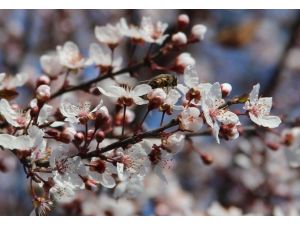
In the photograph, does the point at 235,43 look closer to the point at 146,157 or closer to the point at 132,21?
the point at 132,21

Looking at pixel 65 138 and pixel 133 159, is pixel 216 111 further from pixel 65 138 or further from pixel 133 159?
pixel 65 138

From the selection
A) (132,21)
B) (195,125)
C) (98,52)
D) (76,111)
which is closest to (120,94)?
(76,111)

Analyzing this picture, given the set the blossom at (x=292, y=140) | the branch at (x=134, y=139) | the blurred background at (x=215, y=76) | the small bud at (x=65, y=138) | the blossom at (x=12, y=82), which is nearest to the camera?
the branch at (x=134, y=139)

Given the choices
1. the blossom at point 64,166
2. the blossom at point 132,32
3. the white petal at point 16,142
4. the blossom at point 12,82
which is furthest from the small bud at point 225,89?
the blossom at point 12,82

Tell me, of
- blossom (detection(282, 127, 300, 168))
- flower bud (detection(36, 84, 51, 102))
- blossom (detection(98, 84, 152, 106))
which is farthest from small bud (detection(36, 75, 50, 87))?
blossom (detection(282, 127, 300, 168))

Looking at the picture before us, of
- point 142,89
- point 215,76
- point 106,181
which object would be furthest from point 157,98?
point 215,76

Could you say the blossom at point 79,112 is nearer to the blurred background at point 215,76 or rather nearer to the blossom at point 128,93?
the blossom at point 128,93
